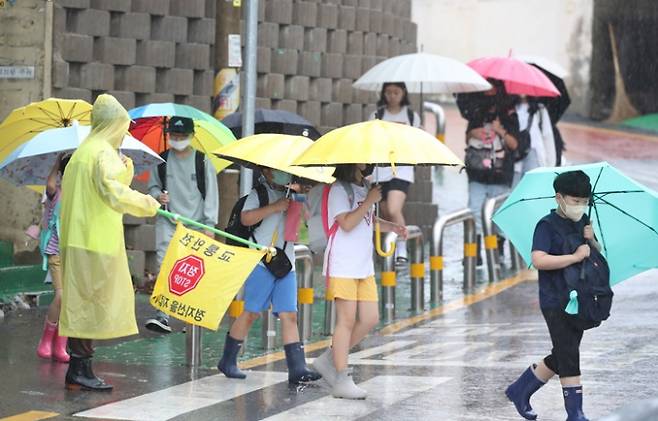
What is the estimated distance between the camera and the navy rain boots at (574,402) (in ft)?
27.2

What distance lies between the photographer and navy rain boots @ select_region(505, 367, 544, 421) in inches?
341

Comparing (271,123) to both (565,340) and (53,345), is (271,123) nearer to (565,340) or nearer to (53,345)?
(53,345)

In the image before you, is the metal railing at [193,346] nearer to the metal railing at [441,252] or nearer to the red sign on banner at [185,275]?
the red sign on banner at [185,275]

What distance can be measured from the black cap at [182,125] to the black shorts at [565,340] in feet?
11.8

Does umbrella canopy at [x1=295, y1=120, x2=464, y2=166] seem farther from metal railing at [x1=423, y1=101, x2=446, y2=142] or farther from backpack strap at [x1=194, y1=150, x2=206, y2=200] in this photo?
metal railing at [x1=423, y1=101, x2=446, y2=142]

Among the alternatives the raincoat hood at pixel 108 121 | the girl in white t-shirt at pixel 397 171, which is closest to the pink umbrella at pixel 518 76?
the girl in white t-shirt at pixel 397 171

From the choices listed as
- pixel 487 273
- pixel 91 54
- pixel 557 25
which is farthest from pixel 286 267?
pixel 557 25

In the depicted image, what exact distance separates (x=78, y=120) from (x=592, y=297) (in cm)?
413

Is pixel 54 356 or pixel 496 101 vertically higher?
pixel 496 101

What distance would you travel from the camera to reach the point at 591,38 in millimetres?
30828

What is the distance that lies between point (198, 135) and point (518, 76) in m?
5.65

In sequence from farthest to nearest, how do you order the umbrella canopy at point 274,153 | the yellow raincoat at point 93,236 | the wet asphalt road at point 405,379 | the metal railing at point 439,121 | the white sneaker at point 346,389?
1. the metal railing at point 439,121
2. the umbrella canopy at point 274,153
3. the white sneaker at point 346,389
4. the yellow raincoat at point 93,236
5. the wet asphalt road at point 405,379

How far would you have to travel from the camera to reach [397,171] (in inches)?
581

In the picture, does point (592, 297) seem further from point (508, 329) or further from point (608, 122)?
point (608, 122)
